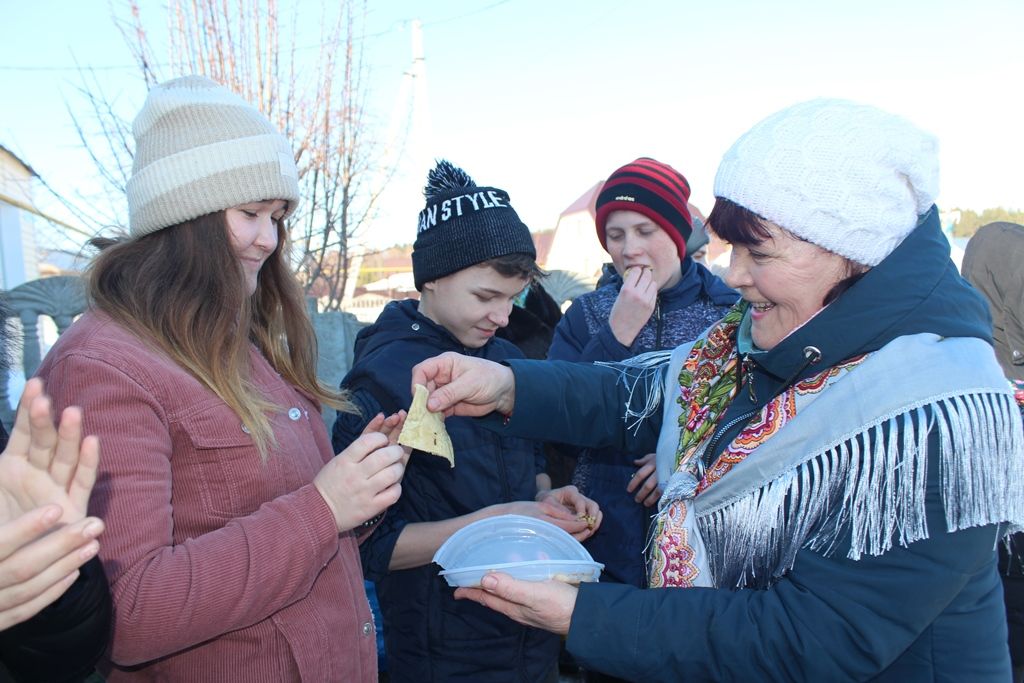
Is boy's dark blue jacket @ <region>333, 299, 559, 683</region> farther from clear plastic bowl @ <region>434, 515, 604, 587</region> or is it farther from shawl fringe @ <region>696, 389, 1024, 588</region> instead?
shawl fringe @ <region>696, 389, 1024, 588</region>

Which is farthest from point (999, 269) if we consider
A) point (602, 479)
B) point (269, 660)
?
point (269, 660)

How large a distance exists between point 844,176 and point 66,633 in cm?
169

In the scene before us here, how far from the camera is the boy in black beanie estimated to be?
7.06 ft

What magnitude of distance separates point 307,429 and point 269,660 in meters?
0.57

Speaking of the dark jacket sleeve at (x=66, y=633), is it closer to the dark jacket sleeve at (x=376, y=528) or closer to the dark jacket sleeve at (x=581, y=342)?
the dark jacket sleeve at (x=376, y=528)

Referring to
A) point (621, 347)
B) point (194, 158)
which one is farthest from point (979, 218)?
point (194, 158)

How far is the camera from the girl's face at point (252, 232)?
5.70 feet

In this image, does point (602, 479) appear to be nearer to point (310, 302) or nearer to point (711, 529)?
point (711, 529)

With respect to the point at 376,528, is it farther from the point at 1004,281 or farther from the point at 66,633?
the point at 1004,281

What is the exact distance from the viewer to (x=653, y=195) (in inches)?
119

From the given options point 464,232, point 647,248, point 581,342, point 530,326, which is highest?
point 464,232

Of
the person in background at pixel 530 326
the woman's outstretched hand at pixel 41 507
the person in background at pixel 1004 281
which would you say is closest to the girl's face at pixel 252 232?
the woman's outstretched hand at pixel 41 507

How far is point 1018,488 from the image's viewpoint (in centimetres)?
134

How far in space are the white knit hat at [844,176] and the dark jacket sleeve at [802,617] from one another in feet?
1.53
